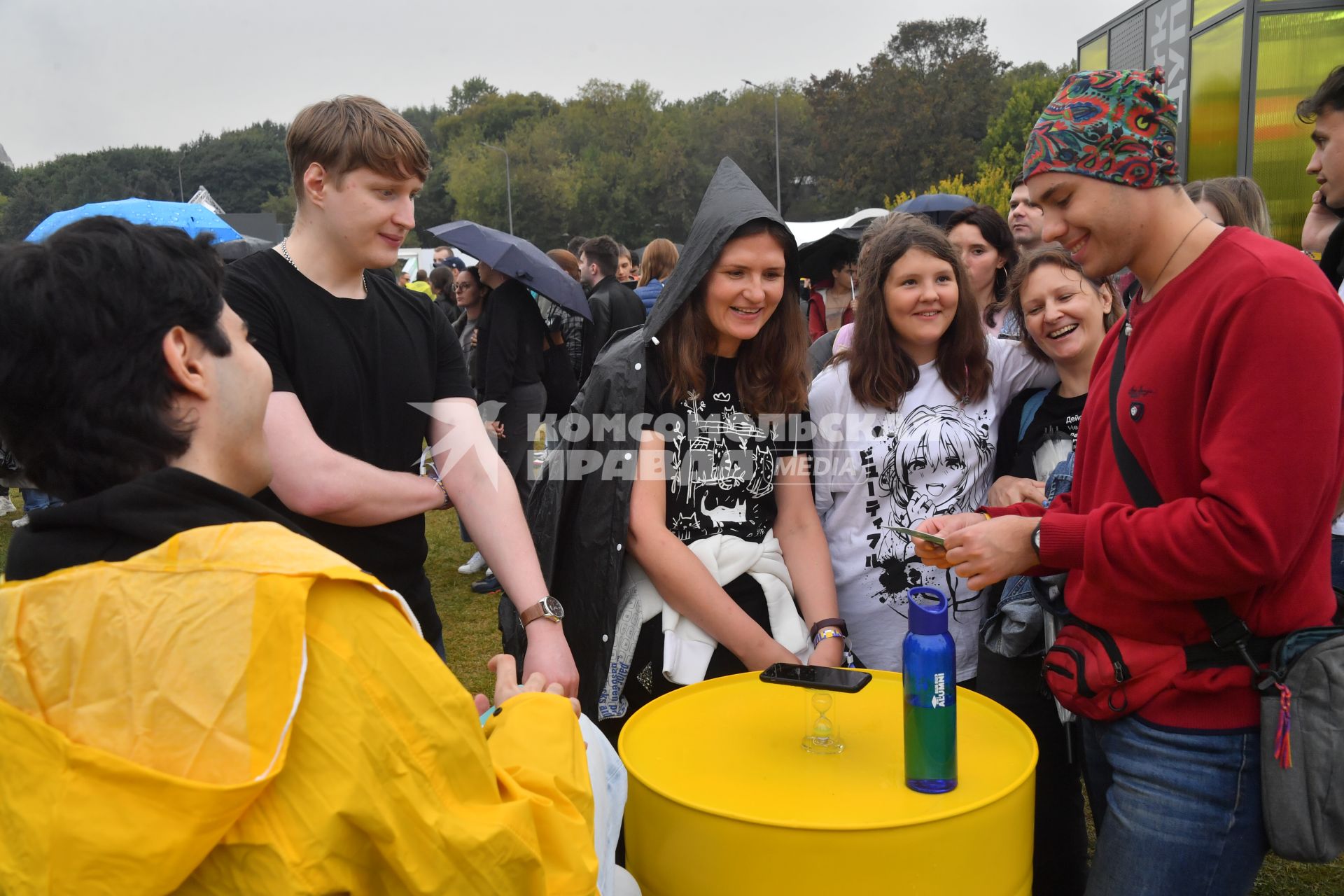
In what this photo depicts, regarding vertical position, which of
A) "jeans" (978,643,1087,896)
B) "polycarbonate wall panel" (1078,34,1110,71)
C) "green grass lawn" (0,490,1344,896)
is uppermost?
"polycarbonate wall panel" (1078,34,1110,71)

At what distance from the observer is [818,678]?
1871 mm

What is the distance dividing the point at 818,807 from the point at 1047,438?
1477 mm

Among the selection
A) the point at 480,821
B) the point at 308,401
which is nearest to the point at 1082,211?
the point at 480,821

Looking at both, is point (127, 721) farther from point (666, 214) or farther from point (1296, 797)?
point (666, 214)

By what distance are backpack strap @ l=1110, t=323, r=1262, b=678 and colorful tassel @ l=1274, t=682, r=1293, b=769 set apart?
5cm

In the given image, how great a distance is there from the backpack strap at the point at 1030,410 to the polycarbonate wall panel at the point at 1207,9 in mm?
5873

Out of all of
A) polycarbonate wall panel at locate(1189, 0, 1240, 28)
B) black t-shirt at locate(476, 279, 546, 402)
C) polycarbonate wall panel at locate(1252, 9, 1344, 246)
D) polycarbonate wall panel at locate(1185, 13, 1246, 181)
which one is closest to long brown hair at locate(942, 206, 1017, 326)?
black t-shirt at locate(476, 279, 546, 402)

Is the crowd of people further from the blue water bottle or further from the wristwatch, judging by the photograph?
the blue water bottle

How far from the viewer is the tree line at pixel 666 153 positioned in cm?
4962

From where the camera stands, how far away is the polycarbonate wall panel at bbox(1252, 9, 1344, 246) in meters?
6.58

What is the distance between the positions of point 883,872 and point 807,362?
1.62 metres

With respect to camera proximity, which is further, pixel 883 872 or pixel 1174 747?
pixel 1174 747

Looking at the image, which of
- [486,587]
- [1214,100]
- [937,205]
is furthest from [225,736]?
[1214,100]

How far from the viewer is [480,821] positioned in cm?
111
